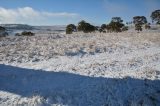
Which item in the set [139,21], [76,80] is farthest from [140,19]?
[76,80]

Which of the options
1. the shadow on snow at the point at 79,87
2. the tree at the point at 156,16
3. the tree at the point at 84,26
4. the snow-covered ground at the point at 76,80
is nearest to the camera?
the snow-covered ground at the point at 76,80

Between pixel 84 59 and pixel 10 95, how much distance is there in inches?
335

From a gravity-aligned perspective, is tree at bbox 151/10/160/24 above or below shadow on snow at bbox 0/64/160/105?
above

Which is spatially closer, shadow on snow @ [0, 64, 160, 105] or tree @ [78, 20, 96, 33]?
shadow on snow @ [0, 64, 160, 105]

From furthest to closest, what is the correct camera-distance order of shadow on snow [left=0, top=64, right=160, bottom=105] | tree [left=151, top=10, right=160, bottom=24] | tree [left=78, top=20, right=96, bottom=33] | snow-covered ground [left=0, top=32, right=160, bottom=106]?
1. tree [left=151, top=10, right=160, bottom=24]
2. tree [left=78, top=20, right=96, bottom=33]
3. shadow on snow [left=0, top=64, right=160, bottom=105]
4. snow-covered ground [left=0, top=32, right=160, bottom=106]

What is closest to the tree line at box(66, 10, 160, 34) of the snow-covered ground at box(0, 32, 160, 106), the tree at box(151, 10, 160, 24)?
the tree at box(151, 10, 160, 24)

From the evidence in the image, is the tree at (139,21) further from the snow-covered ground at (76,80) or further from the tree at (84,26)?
the snow-covered ground at (76,80)

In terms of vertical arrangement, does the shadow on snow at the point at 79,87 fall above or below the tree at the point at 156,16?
below

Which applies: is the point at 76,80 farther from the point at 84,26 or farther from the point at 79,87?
the point at 84,26

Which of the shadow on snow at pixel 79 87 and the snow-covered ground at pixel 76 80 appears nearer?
the snow-covered ground at pixel 76 80

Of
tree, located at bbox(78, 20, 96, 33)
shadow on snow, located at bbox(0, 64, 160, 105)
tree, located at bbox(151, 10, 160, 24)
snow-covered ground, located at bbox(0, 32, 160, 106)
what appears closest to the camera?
snow-covered ground, located at bbox(0, 32, 160, 106)

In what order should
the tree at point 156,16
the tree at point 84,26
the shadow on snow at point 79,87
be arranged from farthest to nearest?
the tree at point 156,16 < the tree at point 84,26 < the shadow on snow at point 79,87

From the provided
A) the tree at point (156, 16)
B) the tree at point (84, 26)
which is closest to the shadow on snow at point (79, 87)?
the tree at point (84, 26)

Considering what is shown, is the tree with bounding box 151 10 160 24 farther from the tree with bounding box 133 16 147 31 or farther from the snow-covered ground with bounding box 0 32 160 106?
the snow-covered ground with bounding box 0 32 160 106
